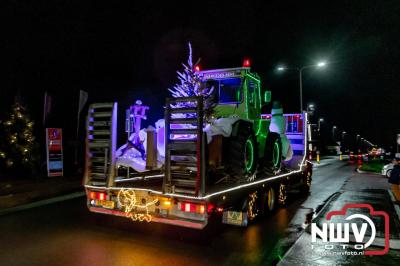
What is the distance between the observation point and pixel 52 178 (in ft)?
58.2

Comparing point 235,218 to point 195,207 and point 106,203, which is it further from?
point 106,203

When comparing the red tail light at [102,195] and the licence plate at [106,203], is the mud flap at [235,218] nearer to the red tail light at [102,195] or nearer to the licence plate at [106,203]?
the licence plate at [106,203]

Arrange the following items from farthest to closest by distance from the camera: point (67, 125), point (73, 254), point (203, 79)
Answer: point (67, 125) → point (203, 79) → point (73, 254)

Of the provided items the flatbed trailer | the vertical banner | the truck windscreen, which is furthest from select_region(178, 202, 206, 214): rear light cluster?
the vertical banner

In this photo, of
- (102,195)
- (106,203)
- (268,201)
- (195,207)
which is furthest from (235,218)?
(268,201)

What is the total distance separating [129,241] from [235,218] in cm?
212

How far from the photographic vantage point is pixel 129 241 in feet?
22.7

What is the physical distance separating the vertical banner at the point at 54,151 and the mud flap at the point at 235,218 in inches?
513

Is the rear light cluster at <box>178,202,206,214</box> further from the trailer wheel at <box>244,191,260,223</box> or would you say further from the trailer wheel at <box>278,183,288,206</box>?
the trailer wheel at <box>278,183,288,206</box>

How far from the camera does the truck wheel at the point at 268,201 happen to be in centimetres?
902

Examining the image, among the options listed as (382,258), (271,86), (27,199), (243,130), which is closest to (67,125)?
(27,199)

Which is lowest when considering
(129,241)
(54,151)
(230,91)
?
(129,241)

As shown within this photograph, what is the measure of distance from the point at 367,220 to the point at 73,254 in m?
6.61

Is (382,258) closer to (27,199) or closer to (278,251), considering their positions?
(278,251)
